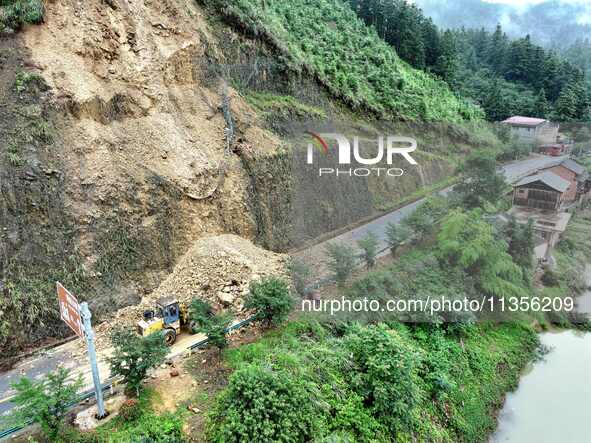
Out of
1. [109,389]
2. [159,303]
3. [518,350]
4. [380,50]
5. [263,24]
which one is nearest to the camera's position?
[109,389]

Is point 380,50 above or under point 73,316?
above

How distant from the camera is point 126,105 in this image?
13.0 meters

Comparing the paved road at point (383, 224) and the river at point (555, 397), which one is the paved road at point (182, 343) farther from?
the river at point (555, 397)

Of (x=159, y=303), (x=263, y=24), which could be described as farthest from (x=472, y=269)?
(x=263, y=24)

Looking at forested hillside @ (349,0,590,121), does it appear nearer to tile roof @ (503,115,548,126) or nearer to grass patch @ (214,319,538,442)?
tile roof @ (503,115,548,126)

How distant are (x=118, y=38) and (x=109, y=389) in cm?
1045

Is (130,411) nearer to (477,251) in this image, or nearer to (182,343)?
(182,343)

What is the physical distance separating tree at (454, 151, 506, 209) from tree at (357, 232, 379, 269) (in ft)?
9.88

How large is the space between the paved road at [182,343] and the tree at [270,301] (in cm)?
161

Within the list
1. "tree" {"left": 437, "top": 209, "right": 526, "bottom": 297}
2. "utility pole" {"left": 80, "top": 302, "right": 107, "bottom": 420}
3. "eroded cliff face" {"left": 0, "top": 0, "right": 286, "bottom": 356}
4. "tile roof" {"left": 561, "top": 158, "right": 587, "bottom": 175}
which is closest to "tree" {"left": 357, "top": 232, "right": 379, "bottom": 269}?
"tree" {"left": 437, "top": 209, "right": 526, "bottom": 297}

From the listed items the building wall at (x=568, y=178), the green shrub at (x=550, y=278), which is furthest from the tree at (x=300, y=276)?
the building wall at (x=568, y=178)

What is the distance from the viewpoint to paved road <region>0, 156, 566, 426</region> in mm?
9445

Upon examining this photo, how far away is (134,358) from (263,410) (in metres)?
2.83

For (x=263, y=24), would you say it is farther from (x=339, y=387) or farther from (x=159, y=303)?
(x=339, y=387)
